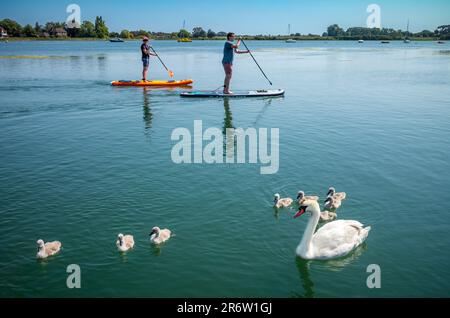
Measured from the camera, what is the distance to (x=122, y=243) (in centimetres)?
1074

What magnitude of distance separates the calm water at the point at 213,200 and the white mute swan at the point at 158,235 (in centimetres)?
24

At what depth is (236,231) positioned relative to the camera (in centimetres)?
1184

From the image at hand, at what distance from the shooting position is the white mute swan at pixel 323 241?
10.6 meters

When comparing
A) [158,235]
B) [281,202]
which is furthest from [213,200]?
[158,235]

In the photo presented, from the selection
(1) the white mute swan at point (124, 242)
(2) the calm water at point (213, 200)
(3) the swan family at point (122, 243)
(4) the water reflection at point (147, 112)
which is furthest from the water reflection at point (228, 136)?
(1) the white mute swan at point (124, 242)

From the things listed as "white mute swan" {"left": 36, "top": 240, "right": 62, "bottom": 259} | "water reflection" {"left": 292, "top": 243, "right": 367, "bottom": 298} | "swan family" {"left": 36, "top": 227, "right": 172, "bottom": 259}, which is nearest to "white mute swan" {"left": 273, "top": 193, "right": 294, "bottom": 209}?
"water reflection" {"left": 292, "top": 243, "right": 367, "bottom": 298}

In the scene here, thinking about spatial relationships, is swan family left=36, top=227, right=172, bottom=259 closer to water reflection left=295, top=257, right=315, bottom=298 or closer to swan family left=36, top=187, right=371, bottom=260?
swan family left=36, top=187, right=371, bottom=260

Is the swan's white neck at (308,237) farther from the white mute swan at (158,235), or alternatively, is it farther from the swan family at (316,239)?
the white mute swan at (158,235)

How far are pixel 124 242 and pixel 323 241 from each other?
501 cm

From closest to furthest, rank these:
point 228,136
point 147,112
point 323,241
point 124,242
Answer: point 323,241
point 124,242
point 228,136
point 147,112

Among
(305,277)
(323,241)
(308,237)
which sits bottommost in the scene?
(305,277)

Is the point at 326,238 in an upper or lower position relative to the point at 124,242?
upper

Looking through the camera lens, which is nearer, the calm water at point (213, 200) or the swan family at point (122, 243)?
the calm water at point (213, 200)

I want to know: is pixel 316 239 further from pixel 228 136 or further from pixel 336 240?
pixel 228 136
